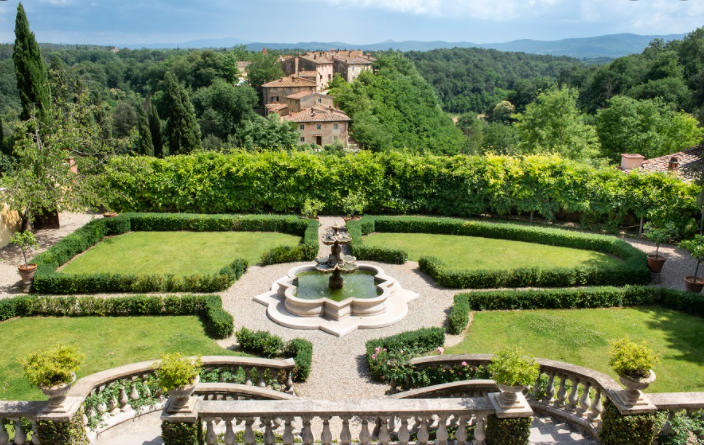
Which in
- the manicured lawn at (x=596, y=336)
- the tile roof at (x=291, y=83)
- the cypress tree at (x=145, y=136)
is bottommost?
the manicured lawn at (x=596, y=336)

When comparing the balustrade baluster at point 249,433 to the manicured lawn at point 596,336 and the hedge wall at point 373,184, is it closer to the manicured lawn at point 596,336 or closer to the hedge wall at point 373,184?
the manicured lawn at point 596,336

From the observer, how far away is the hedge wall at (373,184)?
26281mm

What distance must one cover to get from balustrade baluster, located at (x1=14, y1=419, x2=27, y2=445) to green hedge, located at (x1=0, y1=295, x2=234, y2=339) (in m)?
8.52

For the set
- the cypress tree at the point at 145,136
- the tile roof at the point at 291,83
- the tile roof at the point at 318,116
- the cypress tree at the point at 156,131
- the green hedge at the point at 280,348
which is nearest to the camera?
the green hedge at the point at 280,348

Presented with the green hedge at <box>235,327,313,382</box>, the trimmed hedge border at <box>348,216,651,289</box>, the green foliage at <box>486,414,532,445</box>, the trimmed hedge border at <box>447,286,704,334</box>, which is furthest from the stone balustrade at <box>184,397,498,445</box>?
the trimmed hedge border at <box>348,216,651,289</box>

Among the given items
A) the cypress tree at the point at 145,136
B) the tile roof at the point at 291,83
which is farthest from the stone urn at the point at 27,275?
the tile roof at the point at 291,83

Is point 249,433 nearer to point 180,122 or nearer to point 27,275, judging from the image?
point 27,275

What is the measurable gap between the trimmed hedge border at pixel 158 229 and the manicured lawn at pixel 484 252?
13.6ft

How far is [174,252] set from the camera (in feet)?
75.4

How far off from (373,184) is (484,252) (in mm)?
7755

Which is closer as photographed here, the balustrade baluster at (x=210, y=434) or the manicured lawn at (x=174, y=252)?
the balustrade baluster at (x=210, y=434)

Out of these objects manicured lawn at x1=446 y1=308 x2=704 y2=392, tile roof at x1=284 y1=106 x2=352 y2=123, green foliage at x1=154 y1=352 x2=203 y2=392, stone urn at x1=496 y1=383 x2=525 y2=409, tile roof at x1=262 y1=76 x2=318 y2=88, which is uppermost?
tile roof at x1=262 y1=76 x2=318 y2=88

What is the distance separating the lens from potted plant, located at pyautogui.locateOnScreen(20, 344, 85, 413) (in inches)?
299

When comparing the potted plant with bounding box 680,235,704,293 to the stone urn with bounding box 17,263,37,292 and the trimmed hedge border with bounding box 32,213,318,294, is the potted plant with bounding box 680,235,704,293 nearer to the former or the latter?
the trimmed hedge border with bounding box 32,213,318,294
